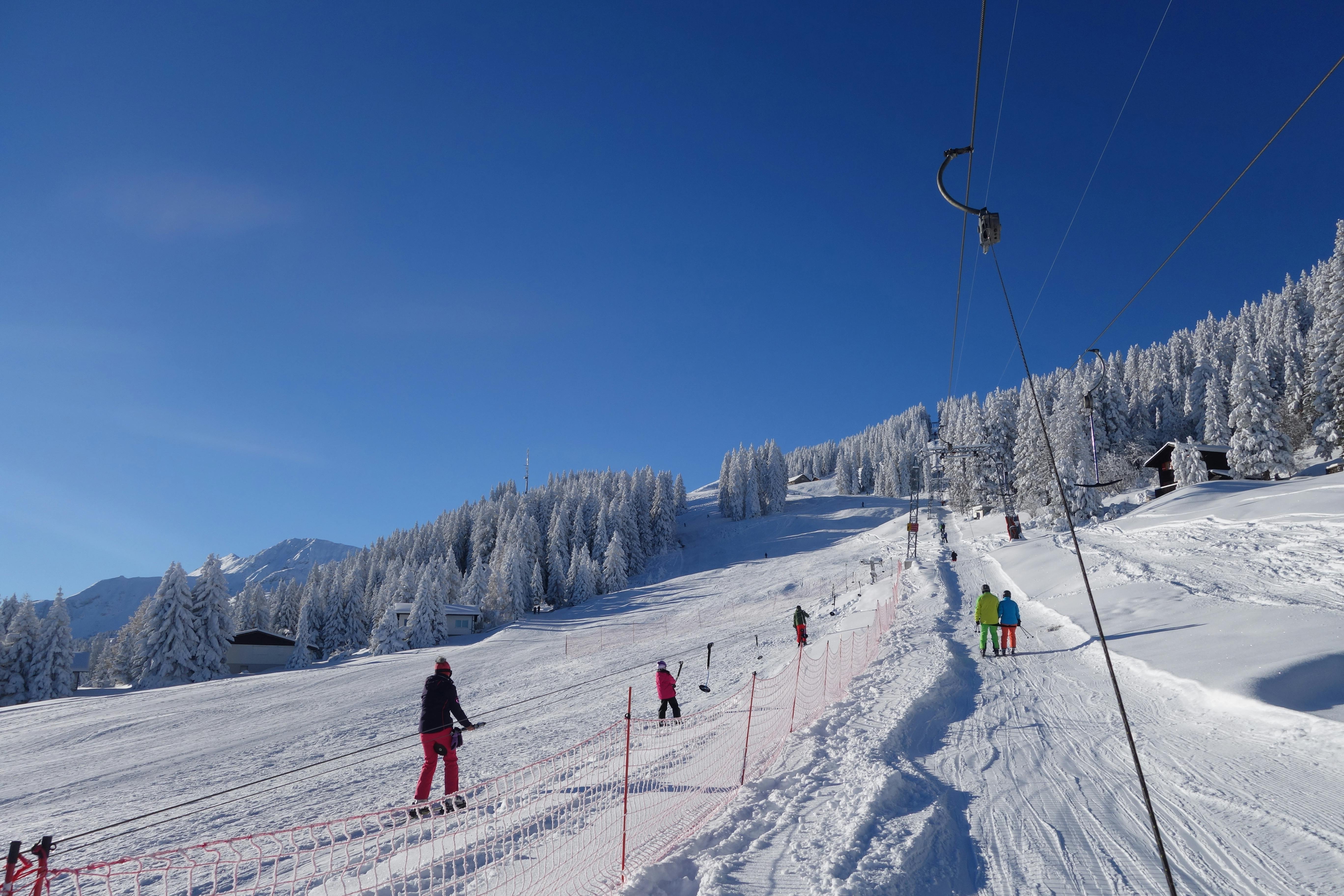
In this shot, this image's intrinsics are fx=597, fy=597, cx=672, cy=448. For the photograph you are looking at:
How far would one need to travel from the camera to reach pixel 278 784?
1202cm

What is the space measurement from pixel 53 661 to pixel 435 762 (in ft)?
161

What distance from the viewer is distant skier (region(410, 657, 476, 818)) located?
797 cm

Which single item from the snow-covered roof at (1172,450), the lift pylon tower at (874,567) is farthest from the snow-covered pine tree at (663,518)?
the snow-covered roof at (1172,450)

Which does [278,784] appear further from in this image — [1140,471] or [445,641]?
[1140,471]

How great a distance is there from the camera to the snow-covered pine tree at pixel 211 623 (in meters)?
40.2

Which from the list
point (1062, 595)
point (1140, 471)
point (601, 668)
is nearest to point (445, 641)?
point (601, 668)

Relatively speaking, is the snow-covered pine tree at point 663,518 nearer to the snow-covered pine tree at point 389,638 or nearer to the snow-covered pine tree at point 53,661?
the snow-covered pine tree at point 389,638

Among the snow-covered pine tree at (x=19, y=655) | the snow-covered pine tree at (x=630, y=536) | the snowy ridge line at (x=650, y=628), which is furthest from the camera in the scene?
the snow-covered pine tree at (x=630, y=536)

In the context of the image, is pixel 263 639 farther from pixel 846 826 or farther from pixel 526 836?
pixel 846 826

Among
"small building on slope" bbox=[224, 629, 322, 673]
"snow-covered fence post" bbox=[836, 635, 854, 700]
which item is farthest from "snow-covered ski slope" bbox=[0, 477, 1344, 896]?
"small building on slope" bbox=[224, 629, 322, 673]

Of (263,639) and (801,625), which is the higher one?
(801,625)

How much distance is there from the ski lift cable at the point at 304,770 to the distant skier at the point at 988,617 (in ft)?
40.7

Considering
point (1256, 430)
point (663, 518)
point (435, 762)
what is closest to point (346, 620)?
point (663, 518)

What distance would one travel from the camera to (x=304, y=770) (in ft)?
43.9
